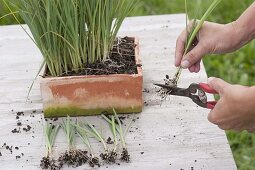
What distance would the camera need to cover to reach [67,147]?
128 centimetres

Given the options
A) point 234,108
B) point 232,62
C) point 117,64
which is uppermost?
point 232,62

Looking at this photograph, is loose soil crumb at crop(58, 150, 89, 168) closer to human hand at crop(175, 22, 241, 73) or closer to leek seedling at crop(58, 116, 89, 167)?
leek seedling at crop(58, 116, 89, 167)

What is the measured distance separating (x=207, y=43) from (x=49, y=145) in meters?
0.53

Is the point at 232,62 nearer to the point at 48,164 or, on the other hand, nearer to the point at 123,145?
the point at 123,145

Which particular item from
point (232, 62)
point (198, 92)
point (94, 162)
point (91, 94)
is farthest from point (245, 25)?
point (232, 62)

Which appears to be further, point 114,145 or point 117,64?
point 117,64

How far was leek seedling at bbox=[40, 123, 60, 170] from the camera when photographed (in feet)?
3.99

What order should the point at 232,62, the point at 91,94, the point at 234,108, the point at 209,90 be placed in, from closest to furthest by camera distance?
the point at 234,108
the point at 209,90
the point at 91,94
the point at 232,62

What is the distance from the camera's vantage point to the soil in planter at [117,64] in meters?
1.39

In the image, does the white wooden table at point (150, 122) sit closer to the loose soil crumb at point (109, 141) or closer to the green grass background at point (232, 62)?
the loose soil crumb at point (109, 141)

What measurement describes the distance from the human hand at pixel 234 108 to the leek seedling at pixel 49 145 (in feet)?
1.34

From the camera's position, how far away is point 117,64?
56.2 inches

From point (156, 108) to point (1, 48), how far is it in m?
0.64

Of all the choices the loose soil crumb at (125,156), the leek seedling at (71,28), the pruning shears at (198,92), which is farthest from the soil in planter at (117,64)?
the loose soil crumb at (125,156)
